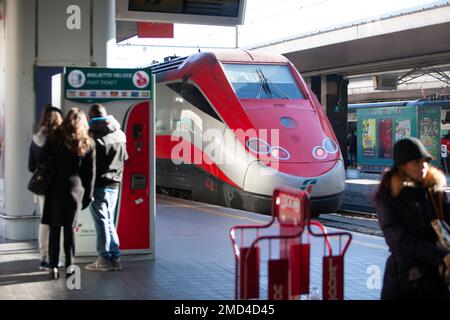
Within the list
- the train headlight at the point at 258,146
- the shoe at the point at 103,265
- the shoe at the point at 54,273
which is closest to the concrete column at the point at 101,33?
the shoe at the point at 103,265

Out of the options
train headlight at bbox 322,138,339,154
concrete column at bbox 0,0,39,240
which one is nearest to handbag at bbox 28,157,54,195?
concrete column at bbox 0,0,39,240

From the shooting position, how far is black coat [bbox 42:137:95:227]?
265 inches

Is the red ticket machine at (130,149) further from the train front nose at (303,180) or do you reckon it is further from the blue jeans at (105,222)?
→ the train front nose at (303,180)

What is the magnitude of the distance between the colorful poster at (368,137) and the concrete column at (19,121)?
1932cm

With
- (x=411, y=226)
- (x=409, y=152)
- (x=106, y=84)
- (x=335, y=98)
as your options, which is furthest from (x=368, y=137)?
(x=411, y=226)

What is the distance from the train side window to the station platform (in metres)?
3.59

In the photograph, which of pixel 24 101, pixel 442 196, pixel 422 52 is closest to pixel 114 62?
pixel 24 101

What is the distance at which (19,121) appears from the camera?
→ 9289 millimetres

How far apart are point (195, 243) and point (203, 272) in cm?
192

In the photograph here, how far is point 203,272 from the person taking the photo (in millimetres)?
7477

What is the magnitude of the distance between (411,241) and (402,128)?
888 inches
